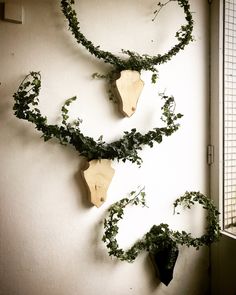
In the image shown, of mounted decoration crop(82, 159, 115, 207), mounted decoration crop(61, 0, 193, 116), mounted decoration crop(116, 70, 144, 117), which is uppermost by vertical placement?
mounted decoration crop(61, 0, 193, 116)

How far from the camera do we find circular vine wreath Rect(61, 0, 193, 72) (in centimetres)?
192

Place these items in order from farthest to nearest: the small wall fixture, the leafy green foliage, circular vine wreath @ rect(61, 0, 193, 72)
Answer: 1. the leafy green foliage
2. circular vine wreath @ rect(61, 0, 193, 72)
3. the small wall fixture

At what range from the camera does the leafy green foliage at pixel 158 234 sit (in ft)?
6.73

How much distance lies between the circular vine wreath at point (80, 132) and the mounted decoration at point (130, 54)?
0.24 meters

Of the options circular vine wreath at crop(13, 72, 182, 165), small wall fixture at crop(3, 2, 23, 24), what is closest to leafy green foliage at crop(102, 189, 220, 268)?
circular vine wreath at crop(13, 72, 182, 165)

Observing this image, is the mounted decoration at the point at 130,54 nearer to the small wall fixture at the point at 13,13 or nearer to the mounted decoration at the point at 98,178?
the small wall fixture at the point at 13,13

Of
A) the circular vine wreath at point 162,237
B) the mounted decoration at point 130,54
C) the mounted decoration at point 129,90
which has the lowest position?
the circular vine wreath at point 162,237

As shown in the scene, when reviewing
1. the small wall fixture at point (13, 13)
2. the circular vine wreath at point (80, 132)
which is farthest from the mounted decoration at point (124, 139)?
the small wall fixture at point (13, 13)

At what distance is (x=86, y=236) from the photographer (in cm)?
208

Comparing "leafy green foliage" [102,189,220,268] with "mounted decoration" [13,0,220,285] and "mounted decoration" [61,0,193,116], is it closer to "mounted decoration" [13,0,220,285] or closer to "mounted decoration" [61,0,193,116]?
"mounted decoration" [13,0,220,285]

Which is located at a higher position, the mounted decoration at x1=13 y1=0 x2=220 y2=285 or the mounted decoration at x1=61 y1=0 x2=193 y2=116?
the mounted decoration at x1=61 y1=0 x2=193 y2=116

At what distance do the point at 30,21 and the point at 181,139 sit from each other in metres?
1.50

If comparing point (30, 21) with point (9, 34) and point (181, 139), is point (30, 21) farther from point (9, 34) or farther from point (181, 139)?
point (181, 139)

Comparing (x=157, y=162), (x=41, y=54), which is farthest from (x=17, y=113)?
(x=157, y=162)
